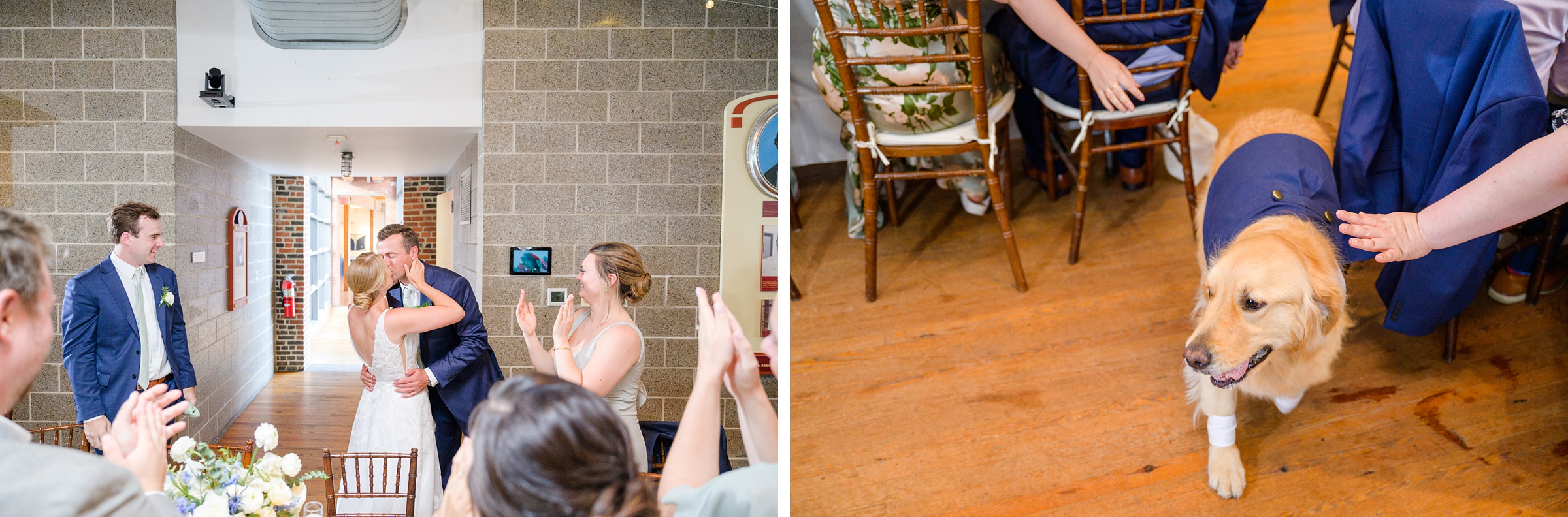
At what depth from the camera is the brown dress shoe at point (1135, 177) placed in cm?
265

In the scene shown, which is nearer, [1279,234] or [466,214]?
[466,214]

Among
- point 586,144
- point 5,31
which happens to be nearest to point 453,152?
point 586,144

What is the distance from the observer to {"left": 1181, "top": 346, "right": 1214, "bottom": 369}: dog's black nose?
1.52 metres

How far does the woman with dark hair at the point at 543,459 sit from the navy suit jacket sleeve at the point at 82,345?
588mm

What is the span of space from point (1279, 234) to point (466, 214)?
151cm

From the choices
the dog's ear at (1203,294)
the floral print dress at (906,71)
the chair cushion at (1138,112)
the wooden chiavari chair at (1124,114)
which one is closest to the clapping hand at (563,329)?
the floral print dress at (906,71)

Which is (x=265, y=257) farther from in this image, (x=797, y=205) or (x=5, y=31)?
(x=797, y=205)

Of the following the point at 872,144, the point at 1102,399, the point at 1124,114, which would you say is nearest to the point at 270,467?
the point at 872,144

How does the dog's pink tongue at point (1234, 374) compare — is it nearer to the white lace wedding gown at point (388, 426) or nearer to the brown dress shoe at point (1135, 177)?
the brown dress shoe at point (1135, 177)

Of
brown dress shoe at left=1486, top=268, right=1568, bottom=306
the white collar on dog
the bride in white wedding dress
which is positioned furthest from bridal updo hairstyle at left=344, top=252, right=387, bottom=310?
brown dress shoe at left=1486, top=268, right=1568, bottom=306

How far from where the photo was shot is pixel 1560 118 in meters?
1.67

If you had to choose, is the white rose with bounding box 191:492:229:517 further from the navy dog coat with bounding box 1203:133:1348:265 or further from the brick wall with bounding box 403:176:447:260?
the navy dog coat with bounding box 1203:133:1348:265

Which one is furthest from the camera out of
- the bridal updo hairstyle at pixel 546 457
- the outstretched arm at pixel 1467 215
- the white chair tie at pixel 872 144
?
the white chair tie at pixel 872 144

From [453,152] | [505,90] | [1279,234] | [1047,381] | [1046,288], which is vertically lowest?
[1047,381]
